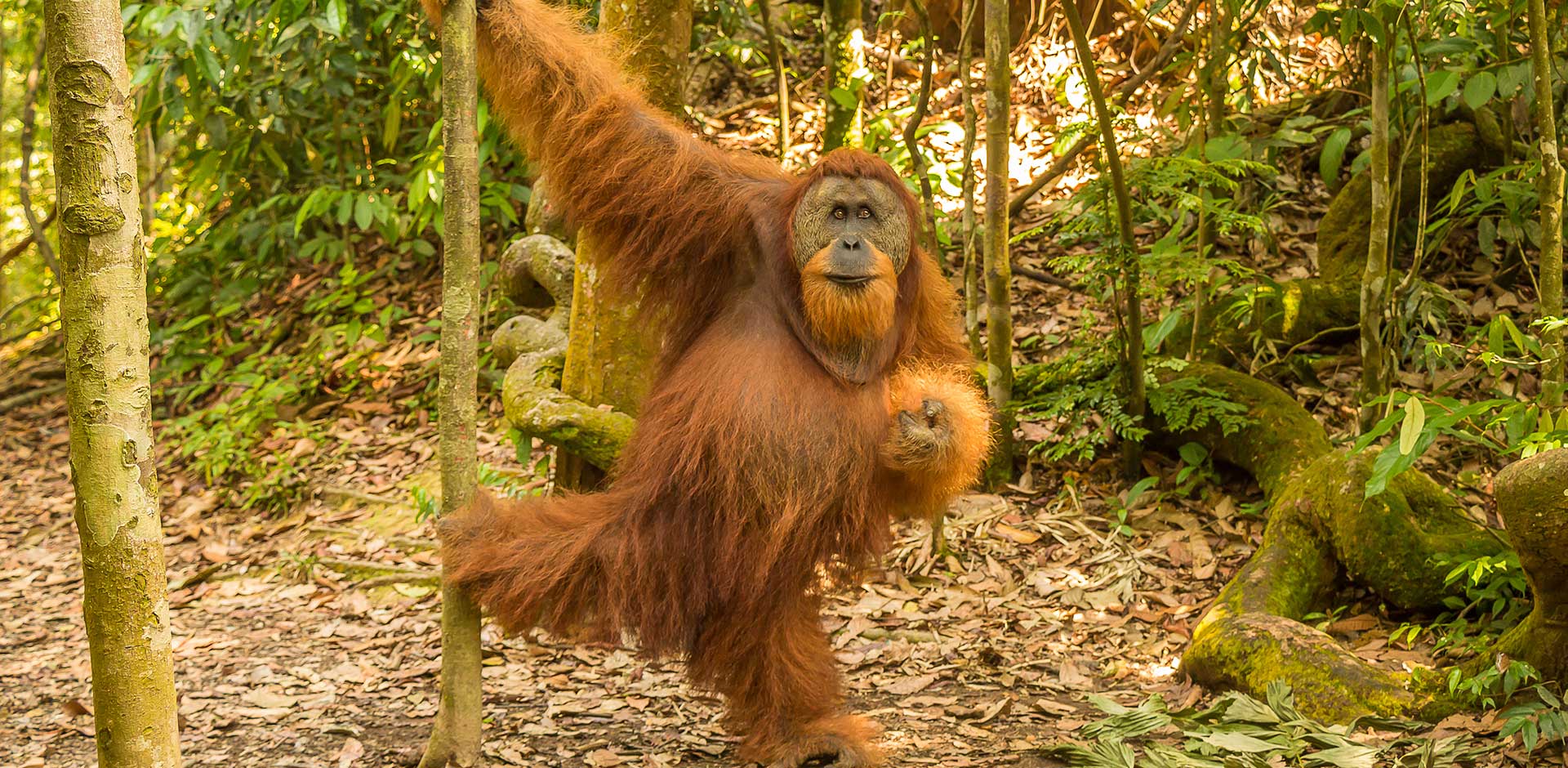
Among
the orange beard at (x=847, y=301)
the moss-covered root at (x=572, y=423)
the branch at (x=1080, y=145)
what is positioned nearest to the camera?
the orange beard at (x=847, y=301)

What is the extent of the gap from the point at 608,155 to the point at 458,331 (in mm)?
733

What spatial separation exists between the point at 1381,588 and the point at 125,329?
3.89 meters

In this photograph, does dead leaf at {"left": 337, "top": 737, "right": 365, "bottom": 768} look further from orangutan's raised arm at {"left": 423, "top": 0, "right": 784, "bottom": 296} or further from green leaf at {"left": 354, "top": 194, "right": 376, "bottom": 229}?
green leaf at {"left": 354, "top": 194, "right": 376, "bottom": 229}

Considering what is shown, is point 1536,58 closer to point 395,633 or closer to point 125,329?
point 125,329

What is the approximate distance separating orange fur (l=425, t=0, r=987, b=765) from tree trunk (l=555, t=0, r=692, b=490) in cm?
70

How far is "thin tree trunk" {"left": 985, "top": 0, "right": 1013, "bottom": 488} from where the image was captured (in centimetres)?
462

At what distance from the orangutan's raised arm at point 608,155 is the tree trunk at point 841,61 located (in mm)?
2127

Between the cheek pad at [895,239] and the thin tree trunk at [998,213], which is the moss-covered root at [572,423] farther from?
the thin tree trunk at [998,213]

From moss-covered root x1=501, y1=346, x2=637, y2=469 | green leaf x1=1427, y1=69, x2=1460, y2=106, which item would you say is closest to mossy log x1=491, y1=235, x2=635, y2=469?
moss-covered root x1=501, y1=346, x2=637, y2=469

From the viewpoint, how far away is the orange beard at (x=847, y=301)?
132 inches

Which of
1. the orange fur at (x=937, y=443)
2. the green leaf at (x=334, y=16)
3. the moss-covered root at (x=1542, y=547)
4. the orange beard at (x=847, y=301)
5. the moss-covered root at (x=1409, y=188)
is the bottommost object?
the moss-covered root at (x=1542, y=547)

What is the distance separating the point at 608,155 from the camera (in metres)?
3.59

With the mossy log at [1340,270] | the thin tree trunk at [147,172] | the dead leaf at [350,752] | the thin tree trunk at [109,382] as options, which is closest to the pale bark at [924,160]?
the mossy log at [1340,270]

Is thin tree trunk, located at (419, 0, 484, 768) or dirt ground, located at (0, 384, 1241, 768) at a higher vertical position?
thin tree trunk, located at (419, 0, 484, 768)
